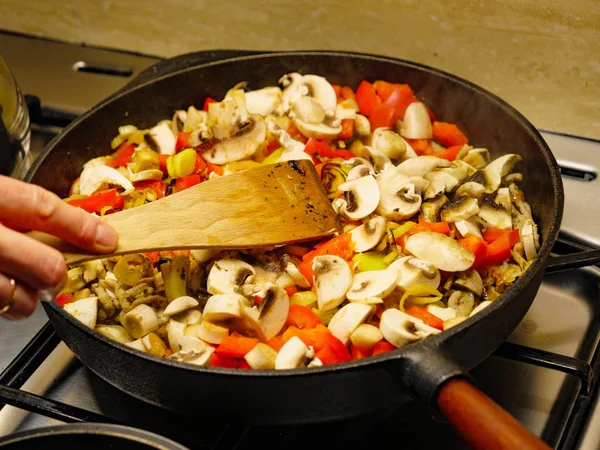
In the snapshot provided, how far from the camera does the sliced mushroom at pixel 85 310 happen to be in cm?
121

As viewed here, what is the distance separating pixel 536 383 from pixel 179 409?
0.66m

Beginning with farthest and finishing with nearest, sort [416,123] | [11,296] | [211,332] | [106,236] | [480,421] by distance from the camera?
[416,123] → [211,332] → [106,236] → [11,296] → [480,421]

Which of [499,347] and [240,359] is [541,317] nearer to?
[499,347]

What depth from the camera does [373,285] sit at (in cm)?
120

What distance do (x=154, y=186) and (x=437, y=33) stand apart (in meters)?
0.82

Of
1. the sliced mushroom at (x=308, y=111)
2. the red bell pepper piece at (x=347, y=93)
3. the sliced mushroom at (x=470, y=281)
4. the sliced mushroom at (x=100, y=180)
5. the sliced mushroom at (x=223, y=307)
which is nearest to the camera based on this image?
the sliced mushroom at (x=223, y=307)

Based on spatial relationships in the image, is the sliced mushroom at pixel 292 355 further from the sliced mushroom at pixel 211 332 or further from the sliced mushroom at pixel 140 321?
the sliced mushroom at pixel 140 321

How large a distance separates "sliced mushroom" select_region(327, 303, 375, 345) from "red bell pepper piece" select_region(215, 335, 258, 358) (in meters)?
0.14

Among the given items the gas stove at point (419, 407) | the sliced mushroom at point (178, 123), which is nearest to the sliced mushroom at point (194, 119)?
the sliced mushroom at point (178, 123)

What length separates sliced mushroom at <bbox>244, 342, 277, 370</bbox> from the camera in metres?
1.10

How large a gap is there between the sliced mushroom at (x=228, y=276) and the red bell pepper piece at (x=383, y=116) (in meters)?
0.57

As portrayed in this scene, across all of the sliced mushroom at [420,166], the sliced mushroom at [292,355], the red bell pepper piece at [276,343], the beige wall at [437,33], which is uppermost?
the beige wall at [437,33]

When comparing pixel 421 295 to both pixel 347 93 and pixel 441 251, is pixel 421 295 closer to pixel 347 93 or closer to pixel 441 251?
pixel 441 251

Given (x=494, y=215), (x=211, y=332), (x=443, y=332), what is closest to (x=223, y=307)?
(x=211, y=332)
